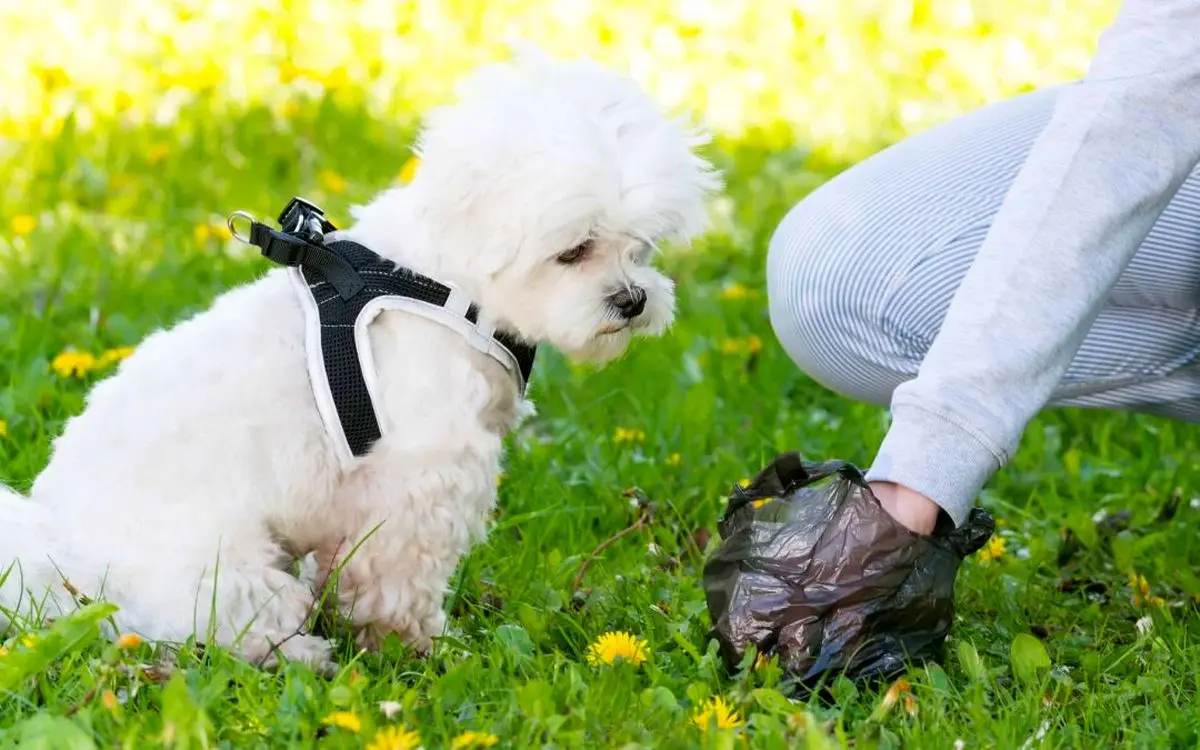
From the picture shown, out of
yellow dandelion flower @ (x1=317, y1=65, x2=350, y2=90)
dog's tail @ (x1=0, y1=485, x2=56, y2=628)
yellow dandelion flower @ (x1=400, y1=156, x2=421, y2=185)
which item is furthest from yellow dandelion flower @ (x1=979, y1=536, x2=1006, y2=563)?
yellow dandelion flower @ (x1=317, y1=65, x2=350, y2=90)

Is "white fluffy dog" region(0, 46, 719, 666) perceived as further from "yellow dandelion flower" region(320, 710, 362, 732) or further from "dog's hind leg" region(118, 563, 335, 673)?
"yellow dandelion flower" region(320, 710, 362, 732)

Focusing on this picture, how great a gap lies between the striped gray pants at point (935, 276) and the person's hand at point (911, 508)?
0.63 meters

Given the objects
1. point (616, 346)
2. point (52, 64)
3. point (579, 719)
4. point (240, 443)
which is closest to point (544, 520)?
point (616, 346)

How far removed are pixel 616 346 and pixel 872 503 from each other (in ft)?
1.87

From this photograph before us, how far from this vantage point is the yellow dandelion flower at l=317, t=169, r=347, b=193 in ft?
16.3

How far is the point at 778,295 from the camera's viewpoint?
116 inches

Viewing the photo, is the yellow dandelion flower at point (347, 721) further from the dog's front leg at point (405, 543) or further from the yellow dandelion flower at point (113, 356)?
the yellow dandelion flower at point (113, 356)

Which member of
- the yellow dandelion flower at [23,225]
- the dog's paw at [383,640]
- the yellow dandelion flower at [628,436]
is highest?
the yellow dandelion flower at [23,225]

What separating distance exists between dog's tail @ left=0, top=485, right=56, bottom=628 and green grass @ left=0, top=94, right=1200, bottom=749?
0.35 feet

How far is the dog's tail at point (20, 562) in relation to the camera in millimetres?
2213

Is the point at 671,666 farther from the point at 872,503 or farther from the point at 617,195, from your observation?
the point at 617,195

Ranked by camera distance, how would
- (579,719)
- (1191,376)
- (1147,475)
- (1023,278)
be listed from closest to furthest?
(579,719) < (1023,278) < (1191,376) < (1147,475)

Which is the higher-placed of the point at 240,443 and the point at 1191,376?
the point at 240,443

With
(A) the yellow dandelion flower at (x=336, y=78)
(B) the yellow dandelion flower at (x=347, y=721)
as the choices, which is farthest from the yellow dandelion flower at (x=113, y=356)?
(A) the yellow dandelion flower at (x=336, y=78)
